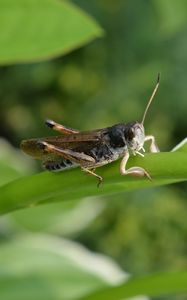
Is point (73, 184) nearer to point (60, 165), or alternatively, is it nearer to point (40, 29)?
point (60, 165)

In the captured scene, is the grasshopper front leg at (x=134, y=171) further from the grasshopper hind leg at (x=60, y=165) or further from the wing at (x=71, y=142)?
the wing at (x=71, y=142)

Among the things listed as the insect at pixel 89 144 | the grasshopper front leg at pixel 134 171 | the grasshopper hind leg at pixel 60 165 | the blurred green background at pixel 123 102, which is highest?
the blurred green background at pixel 123 102

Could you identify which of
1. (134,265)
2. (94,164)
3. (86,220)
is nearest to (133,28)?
(134,265)

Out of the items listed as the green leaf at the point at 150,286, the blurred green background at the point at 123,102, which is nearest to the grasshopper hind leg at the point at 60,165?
the green leaf at the point at 150,286

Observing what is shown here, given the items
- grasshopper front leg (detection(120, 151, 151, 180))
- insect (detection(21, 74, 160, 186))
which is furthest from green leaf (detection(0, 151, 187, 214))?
insect (detection(21, 74, 160, 186))

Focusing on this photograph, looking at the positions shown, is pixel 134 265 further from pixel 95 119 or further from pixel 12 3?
pixel 12 3
